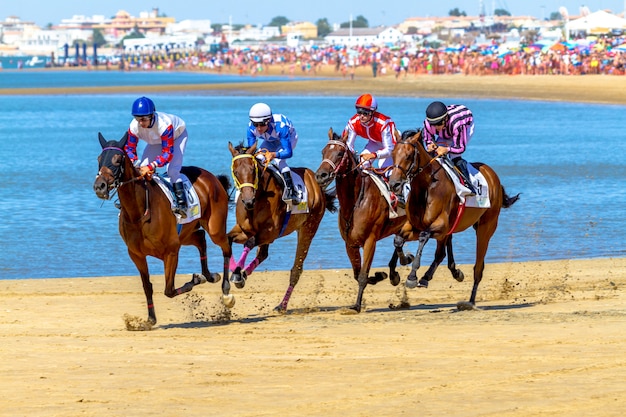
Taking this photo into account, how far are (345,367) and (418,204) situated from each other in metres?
3.97

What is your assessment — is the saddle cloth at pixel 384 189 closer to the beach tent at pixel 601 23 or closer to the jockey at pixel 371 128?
the jockey at pixel 371 128

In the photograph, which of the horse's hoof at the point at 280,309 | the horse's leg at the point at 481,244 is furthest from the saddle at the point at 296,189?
the horse's leg at the point at 481,244

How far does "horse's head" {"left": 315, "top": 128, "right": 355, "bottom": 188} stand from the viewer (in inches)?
501

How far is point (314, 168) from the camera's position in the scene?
108 feet

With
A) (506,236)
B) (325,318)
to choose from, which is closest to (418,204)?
(325,318)

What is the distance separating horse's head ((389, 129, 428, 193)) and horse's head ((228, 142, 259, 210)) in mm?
1479

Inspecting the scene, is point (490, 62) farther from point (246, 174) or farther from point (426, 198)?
point (246, 174)

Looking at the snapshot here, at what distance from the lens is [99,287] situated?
15875 mm

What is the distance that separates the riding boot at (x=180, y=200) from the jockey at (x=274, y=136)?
117 centimetres

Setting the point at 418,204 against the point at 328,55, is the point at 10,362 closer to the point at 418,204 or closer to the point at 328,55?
the point at 418,204

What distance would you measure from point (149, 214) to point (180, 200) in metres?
0.52

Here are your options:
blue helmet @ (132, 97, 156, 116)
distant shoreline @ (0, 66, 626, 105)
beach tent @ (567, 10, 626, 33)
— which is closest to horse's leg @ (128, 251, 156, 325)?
blue helmet @ (132, 97, 156, 116)

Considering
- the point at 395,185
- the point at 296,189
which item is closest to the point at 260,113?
the point at 296,189

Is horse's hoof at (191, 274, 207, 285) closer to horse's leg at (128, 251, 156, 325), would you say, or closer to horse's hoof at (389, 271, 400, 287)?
horse's leg at (128, 251, 156, 325)
